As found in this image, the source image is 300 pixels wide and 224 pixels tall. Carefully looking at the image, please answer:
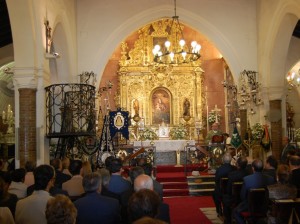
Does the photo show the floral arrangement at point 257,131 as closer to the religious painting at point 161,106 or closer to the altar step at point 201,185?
the altar step at point 201,185

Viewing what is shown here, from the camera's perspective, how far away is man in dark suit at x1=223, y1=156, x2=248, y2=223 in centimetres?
781

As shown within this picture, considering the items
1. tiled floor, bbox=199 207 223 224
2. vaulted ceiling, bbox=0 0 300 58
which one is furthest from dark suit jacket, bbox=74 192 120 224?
vaulted ceiling, bbox=0 0 300 58

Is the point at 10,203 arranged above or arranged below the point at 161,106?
below

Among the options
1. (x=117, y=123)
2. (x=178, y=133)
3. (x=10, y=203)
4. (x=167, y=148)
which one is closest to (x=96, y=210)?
(x=10, y=203)

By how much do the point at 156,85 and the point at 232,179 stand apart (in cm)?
1176

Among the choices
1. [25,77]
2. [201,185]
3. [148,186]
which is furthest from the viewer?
[201,185]

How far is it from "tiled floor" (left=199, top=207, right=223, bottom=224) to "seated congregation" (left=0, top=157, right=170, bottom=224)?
2.92 metres

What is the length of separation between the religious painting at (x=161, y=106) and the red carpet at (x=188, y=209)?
7191mm

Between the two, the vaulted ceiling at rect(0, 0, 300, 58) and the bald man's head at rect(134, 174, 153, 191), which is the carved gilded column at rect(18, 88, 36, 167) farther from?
the bald man's head at rect(134, 174, 153, 191)

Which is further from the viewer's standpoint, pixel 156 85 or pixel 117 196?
pixel 156 85

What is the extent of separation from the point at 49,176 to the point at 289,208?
2.39 meters

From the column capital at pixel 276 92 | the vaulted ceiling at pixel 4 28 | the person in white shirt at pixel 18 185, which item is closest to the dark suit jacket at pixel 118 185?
the person in white shirt at pixel 18 185

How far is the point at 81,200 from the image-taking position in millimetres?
4164

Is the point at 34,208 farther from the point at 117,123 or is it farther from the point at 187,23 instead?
the point at 187,23
